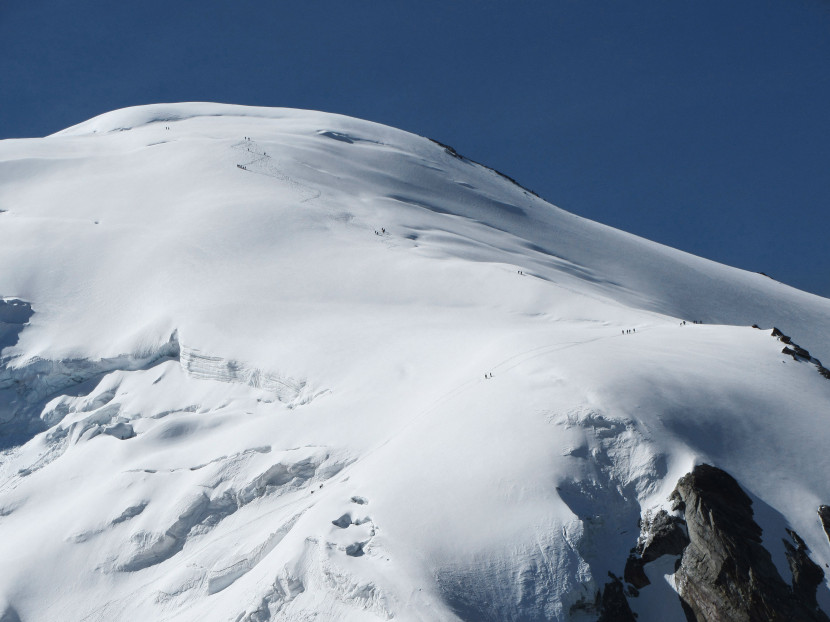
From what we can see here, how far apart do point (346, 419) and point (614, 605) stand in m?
8.29

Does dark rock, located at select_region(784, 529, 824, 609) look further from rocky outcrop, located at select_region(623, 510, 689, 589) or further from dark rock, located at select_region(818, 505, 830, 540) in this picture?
rocky outcrop, located at select_region(623, 510, 689, 589)

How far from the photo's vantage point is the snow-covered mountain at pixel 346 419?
16.8 m

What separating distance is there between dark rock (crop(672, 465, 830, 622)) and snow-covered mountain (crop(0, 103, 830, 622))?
0.29 m

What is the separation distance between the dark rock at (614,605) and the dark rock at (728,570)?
41.6 inches

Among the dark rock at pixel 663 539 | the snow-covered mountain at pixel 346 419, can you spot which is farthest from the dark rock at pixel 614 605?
the dark rock at pixel 663 539

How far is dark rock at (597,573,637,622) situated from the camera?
16125 millimetres

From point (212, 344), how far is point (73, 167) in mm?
23998

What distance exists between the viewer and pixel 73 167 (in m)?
45.7

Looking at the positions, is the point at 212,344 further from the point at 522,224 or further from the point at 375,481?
the point at 522,224

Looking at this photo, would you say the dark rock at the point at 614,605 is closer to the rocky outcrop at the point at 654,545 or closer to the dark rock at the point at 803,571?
the rocky outcrop at the point at 654,545

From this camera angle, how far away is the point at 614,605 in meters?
16.3

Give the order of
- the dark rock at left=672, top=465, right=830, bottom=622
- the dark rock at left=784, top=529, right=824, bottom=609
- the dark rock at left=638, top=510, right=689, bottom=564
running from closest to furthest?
the dark rock at left=672, top=465, right=830, bottom=622, the dark rock at left=784, top=529, right=824, bottom=609, the dark rock at left=638, top=510, right=689, bottom=564

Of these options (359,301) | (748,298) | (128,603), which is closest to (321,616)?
(128,603)

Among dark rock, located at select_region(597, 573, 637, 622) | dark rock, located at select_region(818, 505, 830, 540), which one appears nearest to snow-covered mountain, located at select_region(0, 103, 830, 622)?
dark rock, located at select_region(597, 573, 637, 622)
